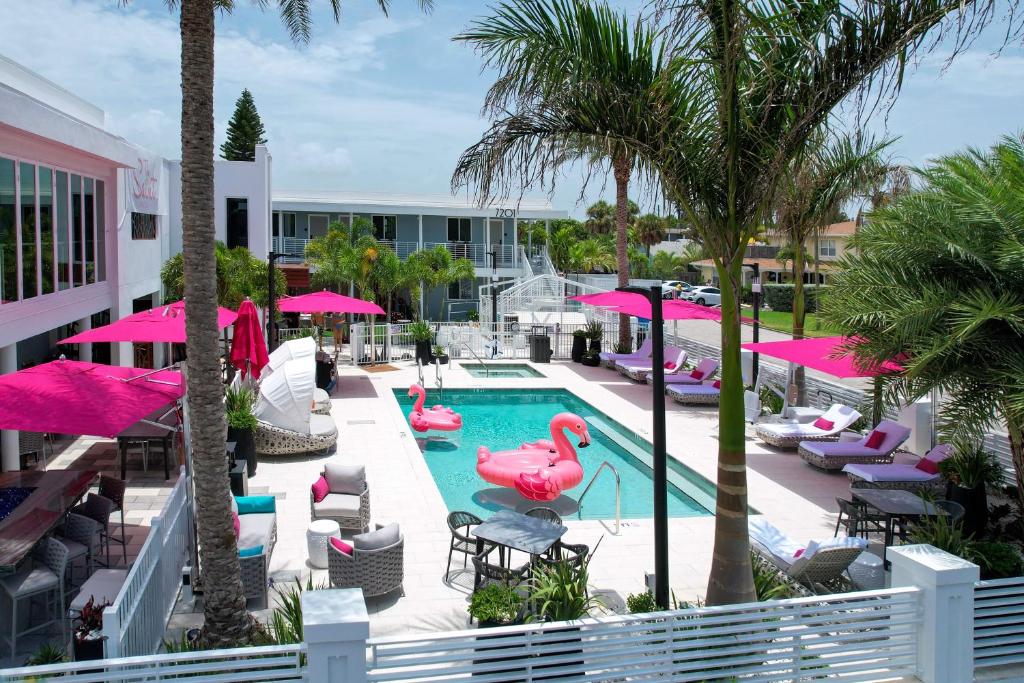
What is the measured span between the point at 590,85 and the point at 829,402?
12.6 m

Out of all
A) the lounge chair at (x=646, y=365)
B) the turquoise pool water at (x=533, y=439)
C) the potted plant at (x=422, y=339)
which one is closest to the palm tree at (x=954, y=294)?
the turquoise pool water at (x=533, y=439)

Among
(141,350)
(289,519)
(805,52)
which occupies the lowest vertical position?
(289,519)

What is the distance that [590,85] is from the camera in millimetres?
7781

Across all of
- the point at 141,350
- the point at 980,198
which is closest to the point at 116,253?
the point at 141,350

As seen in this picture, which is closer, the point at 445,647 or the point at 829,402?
the point at 445,647

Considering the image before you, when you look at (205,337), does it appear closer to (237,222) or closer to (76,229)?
(76,229)

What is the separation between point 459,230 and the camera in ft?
150

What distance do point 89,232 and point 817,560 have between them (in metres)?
15.3

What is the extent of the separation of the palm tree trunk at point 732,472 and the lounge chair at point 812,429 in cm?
863

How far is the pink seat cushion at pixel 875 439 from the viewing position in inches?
556

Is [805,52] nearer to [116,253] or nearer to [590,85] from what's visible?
[590,85]

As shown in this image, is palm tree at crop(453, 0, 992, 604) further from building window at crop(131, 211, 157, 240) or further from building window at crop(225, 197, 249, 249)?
building window at crop(225, 197, 249, 249)

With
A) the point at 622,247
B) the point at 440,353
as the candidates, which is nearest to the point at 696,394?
the point at 622,247

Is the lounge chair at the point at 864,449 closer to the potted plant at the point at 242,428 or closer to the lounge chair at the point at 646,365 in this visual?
the lounge chair at the point at 646,365
